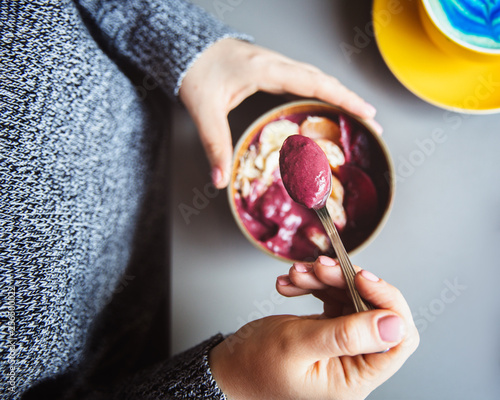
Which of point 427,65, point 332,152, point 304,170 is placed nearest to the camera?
point 304,170

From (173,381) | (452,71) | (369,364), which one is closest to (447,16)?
(452,71)

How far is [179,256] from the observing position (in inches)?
24.0

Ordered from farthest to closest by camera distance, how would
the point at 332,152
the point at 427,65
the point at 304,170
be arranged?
the point at 427,65 < the point at 332,152 < the point at 304,170

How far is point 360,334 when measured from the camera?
0.36 m

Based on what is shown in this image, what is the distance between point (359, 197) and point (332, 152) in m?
0.08

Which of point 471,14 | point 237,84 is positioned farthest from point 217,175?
point 471,14

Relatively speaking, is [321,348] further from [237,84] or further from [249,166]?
[237,84]

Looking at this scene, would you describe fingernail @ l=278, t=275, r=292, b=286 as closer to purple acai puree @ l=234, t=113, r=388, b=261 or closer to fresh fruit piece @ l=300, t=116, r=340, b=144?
purple acai puree @ l=234, t=113, r=388, b=261

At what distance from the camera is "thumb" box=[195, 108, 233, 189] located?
0.54 meters

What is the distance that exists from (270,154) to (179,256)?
0.25 meters

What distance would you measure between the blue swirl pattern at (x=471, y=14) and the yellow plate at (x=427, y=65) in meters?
0.03

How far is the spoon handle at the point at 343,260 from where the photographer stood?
0.40m

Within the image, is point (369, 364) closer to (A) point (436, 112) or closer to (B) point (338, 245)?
(B) point (338, 245)

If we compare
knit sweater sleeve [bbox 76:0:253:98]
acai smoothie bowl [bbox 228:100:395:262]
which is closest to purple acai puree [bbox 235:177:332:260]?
acai smoothie bowl [bbox 228:100:395:262]
